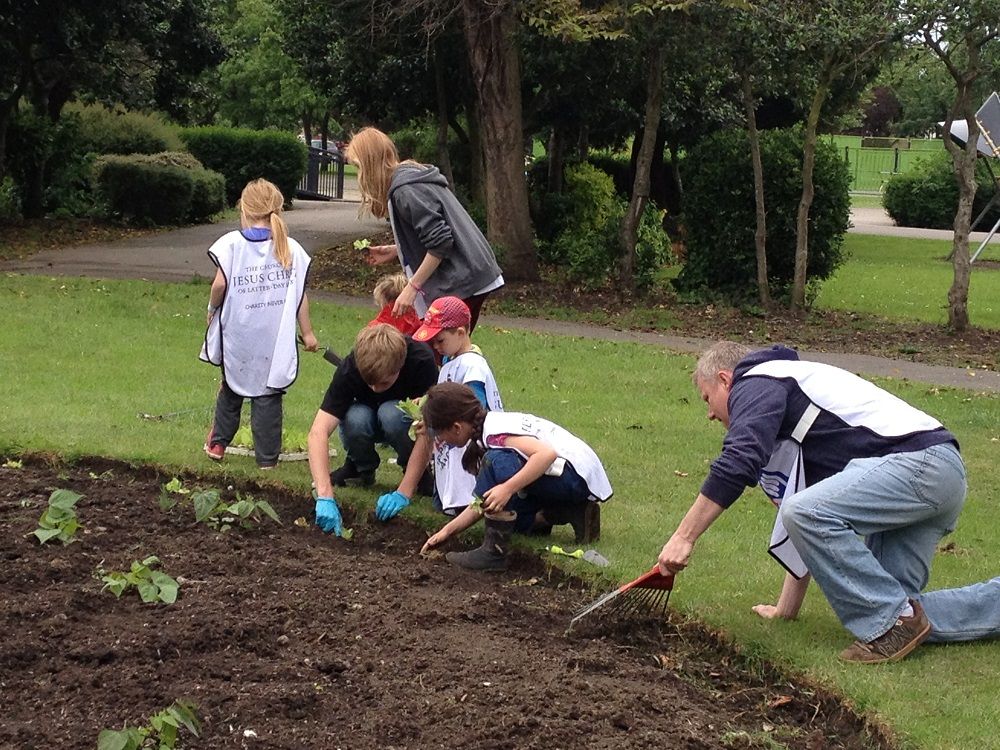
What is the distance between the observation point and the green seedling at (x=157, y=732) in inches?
132

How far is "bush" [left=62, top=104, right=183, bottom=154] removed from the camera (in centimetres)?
2506

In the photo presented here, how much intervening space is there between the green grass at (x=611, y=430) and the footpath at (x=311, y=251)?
727 mm

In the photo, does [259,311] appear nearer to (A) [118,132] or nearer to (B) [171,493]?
(B) [171,493]

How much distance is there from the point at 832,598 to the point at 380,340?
2.39m

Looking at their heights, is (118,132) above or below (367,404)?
above

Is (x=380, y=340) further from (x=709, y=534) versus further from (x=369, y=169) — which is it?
Answer: (x=709, y=534)

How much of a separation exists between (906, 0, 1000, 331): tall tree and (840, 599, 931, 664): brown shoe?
9151 mm

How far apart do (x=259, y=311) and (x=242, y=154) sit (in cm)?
2446

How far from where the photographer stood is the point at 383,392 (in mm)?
6113

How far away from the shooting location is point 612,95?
1830cm

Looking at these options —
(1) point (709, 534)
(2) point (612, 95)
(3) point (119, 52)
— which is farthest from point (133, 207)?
(1) point (709, 534)

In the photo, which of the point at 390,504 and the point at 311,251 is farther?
the point at 311,251

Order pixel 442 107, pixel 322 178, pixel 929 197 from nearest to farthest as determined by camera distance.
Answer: pixel 442 107
pixel 929 197
pixel 322 178

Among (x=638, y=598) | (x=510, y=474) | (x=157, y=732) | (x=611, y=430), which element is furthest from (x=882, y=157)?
(x=157, y=732)
